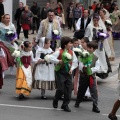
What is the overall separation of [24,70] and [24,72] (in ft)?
0.19

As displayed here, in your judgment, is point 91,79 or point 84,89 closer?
point 91,79

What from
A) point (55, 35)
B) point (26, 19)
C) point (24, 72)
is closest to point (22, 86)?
point (24, 72)

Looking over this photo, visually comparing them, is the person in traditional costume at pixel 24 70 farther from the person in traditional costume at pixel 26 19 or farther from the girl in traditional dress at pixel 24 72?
the person in traditional costume at pixel 26 19

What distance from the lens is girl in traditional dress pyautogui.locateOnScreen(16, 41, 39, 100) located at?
1141 centimetres

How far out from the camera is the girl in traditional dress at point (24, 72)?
37.4 feet

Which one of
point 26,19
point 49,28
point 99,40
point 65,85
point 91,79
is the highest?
point 49,28

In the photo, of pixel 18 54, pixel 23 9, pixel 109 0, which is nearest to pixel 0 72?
pixel 18 54

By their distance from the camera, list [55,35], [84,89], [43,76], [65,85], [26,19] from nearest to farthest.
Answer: [65,85] → [84,89] → [43,76] → [55,35] → [26,19]

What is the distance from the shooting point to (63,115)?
1005 centimetres

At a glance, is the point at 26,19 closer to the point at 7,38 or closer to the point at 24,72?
the point at 7,38

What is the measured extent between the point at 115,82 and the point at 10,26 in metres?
3.21

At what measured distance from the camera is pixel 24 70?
1160 cm

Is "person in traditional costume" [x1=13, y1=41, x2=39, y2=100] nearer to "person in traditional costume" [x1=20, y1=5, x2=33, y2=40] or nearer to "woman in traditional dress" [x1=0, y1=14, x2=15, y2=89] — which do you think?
"woman in traditional dress" [x1=0, y1=14, x2=15, y2=89]

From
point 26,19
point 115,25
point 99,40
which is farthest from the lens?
point 115,25
